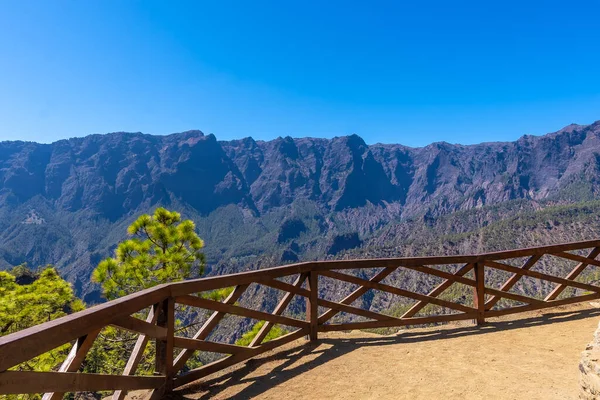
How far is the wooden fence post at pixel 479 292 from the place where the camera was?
7.21 m

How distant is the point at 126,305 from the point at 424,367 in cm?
420

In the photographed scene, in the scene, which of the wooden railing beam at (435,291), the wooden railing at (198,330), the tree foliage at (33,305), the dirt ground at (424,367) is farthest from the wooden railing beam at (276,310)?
the tree foliage at (33,305)

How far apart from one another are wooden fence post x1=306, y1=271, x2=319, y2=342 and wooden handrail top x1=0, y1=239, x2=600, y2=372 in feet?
0.57

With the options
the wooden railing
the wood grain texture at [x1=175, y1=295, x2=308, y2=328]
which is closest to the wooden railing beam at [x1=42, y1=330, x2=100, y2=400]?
the wooden railing

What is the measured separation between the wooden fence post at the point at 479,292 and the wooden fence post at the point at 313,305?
10.7 ft

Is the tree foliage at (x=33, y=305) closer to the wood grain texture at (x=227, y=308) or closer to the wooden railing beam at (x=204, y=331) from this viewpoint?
the wooden railing beam at (x=204, y=331)

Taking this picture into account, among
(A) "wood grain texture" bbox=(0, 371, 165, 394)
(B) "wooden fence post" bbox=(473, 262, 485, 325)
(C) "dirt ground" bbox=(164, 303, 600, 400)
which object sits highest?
(A) "wood grain texture" bbox=(0, 371, 165, 394)

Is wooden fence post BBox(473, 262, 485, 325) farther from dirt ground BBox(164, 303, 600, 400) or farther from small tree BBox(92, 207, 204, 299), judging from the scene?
small tree BBox(92, 207, 204, 299)

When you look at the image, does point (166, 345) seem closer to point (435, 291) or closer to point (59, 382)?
point (59, 382)

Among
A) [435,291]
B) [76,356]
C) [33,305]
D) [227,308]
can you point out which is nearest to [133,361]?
[76,356]

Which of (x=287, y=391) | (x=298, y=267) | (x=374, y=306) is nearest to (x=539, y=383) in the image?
(x=287, y=391)

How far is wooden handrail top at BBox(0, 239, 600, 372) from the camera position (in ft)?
8.45

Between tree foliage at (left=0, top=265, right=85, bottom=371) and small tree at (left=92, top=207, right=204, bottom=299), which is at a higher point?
small tree at (left=92, top=207, right=204, bottom=299)

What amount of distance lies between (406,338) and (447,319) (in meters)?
0.86
